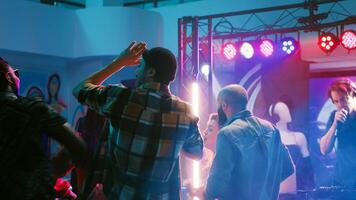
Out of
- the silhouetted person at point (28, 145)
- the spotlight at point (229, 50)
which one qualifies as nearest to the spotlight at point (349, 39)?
the spotlight at point (229, 50)

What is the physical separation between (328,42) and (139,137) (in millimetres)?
5949

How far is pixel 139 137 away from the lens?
6.60 ft

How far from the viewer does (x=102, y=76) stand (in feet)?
6.89

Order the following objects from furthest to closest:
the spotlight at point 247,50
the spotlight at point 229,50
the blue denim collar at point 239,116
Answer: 1. the spotlight at point 229,50
2. the spotlight at point 247,50
3. the blue denim collar at point 239,116

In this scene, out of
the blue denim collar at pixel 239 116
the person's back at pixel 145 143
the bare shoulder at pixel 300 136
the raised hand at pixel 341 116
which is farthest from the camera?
the bare shoulder at pixel 300 136

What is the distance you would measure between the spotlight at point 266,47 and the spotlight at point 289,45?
0.73ft

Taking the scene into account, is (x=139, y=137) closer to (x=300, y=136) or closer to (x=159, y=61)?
(x=159, y=61)

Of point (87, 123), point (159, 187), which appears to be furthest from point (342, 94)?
point (159, 187)

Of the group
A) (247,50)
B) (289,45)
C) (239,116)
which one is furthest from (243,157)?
(247,50)

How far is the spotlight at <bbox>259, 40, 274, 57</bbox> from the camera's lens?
7.92 meters

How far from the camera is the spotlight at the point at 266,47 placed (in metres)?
7.92

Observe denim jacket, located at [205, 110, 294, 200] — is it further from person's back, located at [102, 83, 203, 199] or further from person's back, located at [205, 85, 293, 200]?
person's back, located at [102, 83, 203, 199]

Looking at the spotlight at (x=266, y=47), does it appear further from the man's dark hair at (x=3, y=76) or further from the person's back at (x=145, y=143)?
the man's dark hair at (x=3, y=76)

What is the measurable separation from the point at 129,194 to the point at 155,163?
16cm
